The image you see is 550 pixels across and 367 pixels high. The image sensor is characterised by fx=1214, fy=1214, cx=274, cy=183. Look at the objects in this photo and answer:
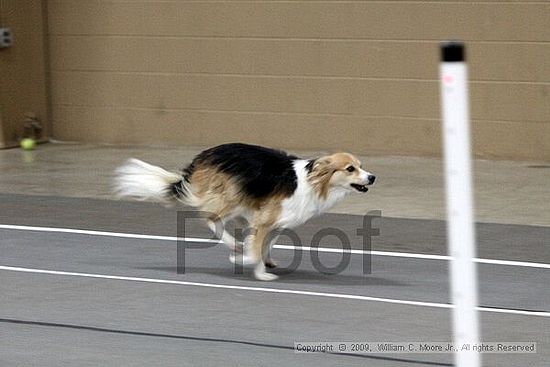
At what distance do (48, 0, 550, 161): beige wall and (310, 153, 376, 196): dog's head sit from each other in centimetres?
635

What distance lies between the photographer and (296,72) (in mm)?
15938

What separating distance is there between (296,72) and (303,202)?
7.26 metres

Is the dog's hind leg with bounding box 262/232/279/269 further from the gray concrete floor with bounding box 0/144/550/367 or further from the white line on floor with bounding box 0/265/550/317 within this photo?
the white line on floor with bounding box 0/265/550/317

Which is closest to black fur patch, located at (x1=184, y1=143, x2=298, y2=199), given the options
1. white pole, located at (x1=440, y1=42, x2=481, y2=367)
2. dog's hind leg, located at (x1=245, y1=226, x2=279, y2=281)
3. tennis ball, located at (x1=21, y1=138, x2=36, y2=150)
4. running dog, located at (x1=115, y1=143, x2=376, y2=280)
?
running dog, located at (x1=115, y1=143, x2=376, y2=280)

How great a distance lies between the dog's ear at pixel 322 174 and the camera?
8.80 metres

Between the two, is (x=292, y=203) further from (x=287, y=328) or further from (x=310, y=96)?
(x=310, y=96)

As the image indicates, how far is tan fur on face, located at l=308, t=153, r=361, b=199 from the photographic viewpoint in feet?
28.8

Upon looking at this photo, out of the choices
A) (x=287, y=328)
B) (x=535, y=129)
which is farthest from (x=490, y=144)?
(x=287, y=328)

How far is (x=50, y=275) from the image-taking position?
30.2 ft

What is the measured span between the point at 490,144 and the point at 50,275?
726 cm

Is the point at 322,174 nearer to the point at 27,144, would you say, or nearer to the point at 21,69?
the point at 27,144

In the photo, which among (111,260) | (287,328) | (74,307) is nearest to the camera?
(287,328)

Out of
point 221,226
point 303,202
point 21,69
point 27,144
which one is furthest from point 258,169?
point 21,69

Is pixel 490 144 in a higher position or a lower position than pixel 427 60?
lower
